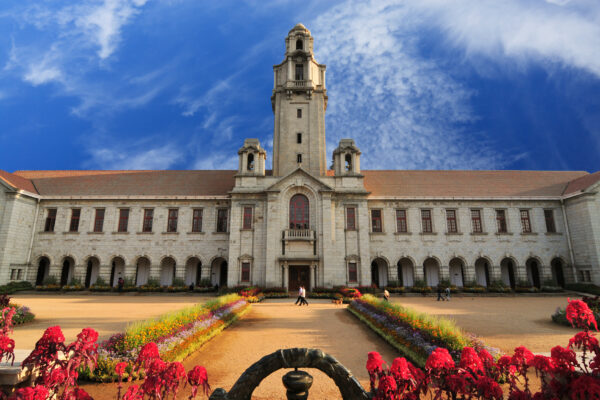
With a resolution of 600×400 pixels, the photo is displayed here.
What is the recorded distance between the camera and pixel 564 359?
4.58 metres

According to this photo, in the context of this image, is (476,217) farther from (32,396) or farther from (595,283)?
(32,396)

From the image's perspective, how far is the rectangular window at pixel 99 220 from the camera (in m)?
35.3

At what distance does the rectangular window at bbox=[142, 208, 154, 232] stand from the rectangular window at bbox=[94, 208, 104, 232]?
4847 millimetres

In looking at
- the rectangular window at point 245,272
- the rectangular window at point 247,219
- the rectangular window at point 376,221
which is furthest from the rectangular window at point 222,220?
the rectangular window at point 376,221

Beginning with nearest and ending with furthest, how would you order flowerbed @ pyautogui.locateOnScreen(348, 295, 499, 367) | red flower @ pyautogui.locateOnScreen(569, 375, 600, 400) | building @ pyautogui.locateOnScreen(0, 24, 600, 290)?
red flower @ pyautogui.locateOnScreen(569, 375, 600, 400)
flowerbed @ pyautogui.locateOnScreen(348, 295, 499, 367)
building @ pyautogui.locateOnScreen(0, 24, 600, 290)

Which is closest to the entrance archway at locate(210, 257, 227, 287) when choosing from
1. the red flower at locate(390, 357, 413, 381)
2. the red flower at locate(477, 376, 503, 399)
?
the red flower at locate(390, 357, 413, 381)

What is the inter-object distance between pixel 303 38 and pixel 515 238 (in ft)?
113

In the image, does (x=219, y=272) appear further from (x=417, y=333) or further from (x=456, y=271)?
(x=417, y=333)

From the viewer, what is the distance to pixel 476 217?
35.3 meters

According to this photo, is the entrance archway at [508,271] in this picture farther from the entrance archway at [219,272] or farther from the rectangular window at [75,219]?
the rectangular window at [75,219]

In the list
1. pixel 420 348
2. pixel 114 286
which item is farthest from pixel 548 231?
pixel 114 286

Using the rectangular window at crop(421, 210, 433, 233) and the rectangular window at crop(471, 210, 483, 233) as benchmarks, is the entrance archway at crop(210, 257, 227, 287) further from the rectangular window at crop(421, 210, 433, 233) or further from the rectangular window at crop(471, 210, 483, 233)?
the rectangular window at crop(471, 210, 483, 233)

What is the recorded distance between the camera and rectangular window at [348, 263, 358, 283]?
3119cm

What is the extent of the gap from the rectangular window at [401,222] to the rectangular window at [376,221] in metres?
1.96
